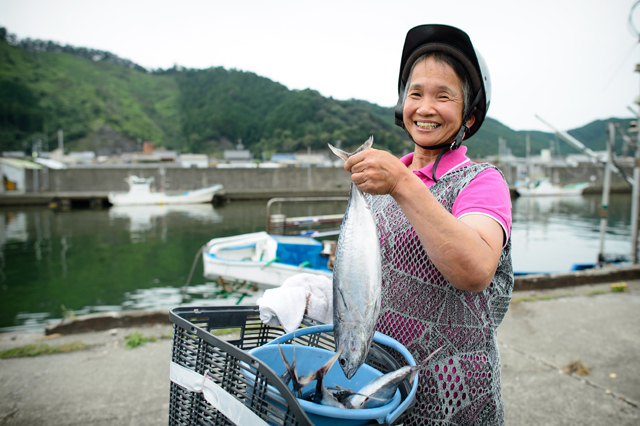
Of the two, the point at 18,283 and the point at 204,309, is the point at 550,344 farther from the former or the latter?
the point at 18,283

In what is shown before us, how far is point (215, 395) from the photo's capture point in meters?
0.99

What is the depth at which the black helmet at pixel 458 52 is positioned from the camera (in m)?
1.23

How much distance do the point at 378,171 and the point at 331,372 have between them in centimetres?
69

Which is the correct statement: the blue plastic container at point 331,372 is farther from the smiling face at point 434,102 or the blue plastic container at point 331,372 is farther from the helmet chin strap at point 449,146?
the smiling face at point 434,102

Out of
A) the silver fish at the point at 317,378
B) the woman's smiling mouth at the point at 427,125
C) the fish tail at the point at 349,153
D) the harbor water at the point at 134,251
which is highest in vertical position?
the woman's smiling mouth at the point at 427,125

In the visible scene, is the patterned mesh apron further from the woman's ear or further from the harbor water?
the harbor water

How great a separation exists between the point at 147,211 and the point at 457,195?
98.0 ft

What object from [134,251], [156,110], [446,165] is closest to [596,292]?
[446,165]

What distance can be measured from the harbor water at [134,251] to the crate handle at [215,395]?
5.41 metres

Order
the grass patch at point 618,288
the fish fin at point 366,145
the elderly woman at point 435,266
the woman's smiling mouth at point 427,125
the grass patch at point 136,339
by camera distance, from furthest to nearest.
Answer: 1. the grass patch at point 618,288
2. the grass patch at point 136,339
3. the woman's smiling mouth at point 427,125
4. the elderly woman at point 435,266
5. the fish fin at point 366,145

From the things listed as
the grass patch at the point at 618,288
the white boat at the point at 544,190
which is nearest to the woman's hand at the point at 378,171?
the grass patch at the point at 618,288

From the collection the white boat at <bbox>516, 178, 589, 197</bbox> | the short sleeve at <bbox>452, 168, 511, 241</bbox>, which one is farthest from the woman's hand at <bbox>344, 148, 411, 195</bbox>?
the white boat at <bbox>516, 178, 589, 197</bbox>

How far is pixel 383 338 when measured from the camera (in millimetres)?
1194

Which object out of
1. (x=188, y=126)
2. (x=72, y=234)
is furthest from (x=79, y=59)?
(x=72, y=234)
